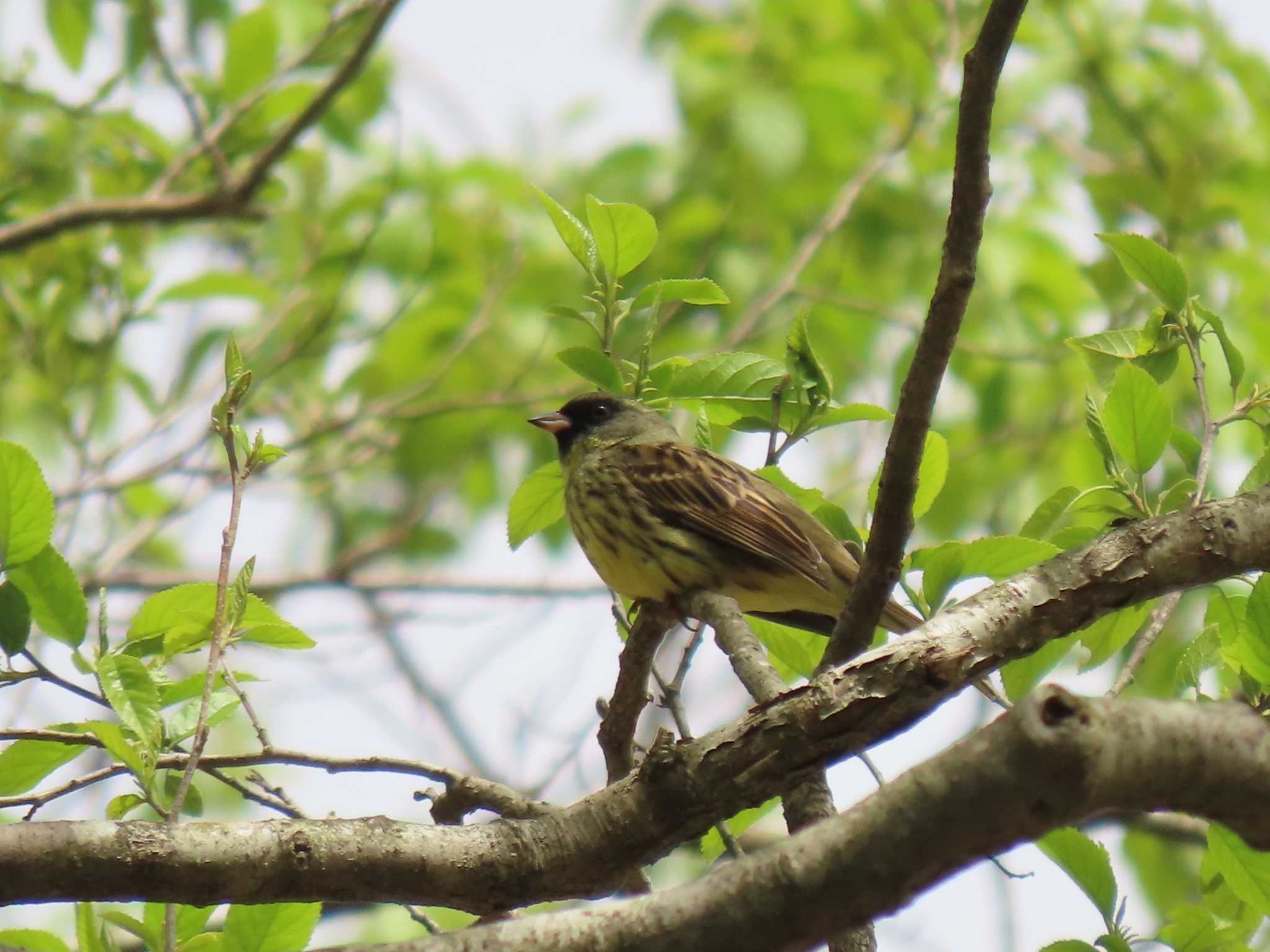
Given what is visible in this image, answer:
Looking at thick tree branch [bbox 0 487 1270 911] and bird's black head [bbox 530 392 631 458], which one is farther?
bird's black head [bbox 530 392 631 458]

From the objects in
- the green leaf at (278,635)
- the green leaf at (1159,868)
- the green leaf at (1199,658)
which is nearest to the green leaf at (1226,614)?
the green leaf at (1199,658)

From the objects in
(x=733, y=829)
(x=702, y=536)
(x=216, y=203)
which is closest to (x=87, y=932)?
(x=733, y=829)

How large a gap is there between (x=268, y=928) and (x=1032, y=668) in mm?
1669

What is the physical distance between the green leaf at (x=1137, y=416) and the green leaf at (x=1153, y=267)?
0.80 feet

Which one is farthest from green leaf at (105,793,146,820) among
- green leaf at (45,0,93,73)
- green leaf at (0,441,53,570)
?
green leaf at (45,0,93,73)

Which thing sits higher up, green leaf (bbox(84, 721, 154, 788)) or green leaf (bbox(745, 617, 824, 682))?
green leaf (bbox(745, 617, 824, 682))

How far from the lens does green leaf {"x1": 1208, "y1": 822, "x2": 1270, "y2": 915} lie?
2852 millimetres

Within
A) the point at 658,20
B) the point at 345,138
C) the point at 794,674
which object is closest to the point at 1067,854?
the point at 794,674

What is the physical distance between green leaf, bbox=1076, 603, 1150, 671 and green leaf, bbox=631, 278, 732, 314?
1105 millimetres

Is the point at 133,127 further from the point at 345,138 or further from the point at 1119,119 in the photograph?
the point at 1119,119

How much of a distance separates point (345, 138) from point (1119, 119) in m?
4.37

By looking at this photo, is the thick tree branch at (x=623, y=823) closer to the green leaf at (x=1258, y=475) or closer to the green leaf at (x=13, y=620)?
the green leaf at (x=1258, y=475)

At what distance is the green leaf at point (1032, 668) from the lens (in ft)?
10.4

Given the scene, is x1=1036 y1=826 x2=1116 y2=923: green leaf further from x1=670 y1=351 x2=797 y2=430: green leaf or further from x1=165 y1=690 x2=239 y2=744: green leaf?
x1=165 y1=690 x2=239 y2=744: green leaf
